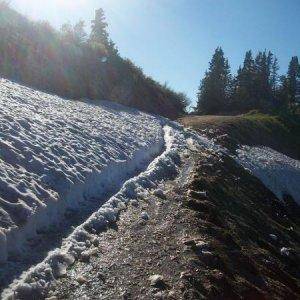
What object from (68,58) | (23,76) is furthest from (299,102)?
(23,76)

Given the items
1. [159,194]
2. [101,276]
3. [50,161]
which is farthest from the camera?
[159,194]

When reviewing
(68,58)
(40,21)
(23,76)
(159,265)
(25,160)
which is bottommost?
(159,265)

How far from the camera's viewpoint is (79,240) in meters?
8.46

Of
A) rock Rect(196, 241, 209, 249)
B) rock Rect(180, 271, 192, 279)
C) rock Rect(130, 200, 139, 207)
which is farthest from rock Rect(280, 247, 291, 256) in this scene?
rock Rect(180, 271, 192, 279)

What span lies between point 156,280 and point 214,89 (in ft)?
227

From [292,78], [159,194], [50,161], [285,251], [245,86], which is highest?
[292,78]

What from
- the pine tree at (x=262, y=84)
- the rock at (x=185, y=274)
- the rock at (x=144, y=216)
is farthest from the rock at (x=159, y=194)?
the pine tree at (x=262, y=84)

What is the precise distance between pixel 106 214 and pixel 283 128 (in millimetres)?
53137

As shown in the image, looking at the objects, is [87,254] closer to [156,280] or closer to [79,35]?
[156,280]

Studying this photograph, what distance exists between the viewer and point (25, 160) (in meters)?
10.6

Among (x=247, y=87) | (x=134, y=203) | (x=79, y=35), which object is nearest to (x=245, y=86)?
(x=247, y=87)

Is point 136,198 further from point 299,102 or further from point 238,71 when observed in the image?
point 299,102

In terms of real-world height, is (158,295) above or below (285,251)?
below

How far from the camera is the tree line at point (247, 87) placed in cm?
7444
